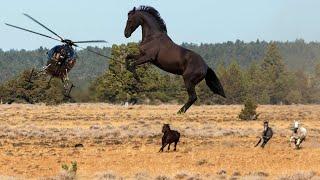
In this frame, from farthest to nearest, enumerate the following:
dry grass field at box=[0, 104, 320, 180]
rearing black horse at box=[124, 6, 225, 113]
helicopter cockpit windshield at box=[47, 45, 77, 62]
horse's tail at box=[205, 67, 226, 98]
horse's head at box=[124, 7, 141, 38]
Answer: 1. dry grass field at box=[0, 104, 320, 180]
2. helicopter cockpit windshield at box=[47, 45, 77, 62]
3. horse's head at box=[124, 7, 141, 38]
4. horse's tail at box=[205, 67, 226, 98]
5. rearing black horse at box=[124, 6, 225, 113]

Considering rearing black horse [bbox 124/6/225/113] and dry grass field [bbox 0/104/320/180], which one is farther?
dry grass field [bbox 0/104/320/180]

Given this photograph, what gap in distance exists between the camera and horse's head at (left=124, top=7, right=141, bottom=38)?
666 centimetres

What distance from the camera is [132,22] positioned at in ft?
22.4

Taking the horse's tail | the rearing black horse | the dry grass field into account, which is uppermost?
the rearing black horse

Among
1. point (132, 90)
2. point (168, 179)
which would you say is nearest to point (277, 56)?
point (132, 90)

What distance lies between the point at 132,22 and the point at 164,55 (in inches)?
31.4

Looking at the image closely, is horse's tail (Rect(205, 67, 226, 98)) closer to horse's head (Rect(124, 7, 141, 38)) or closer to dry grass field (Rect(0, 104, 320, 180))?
horse's head (Rect(124, 7, 141, 38))

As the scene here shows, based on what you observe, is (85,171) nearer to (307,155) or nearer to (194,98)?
(307,155)

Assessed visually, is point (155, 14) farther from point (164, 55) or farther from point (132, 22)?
point (164, 55)

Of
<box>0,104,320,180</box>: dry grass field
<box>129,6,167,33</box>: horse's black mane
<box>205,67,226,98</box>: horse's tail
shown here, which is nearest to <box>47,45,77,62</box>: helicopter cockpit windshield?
<box>129,6,167,33</box>: horse's black mane

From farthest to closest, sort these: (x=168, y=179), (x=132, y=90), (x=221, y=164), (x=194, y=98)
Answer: (x=132, y=90) → (x=221, y=164) → (x=168, y=179) → (x=194, y=98)

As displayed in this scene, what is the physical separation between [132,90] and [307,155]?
71425 millimetres

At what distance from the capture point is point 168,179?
68.9 feet

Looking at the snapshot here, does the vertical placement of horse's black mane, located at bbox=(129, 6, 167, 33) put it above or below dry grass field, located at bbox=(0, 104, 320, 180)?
above
